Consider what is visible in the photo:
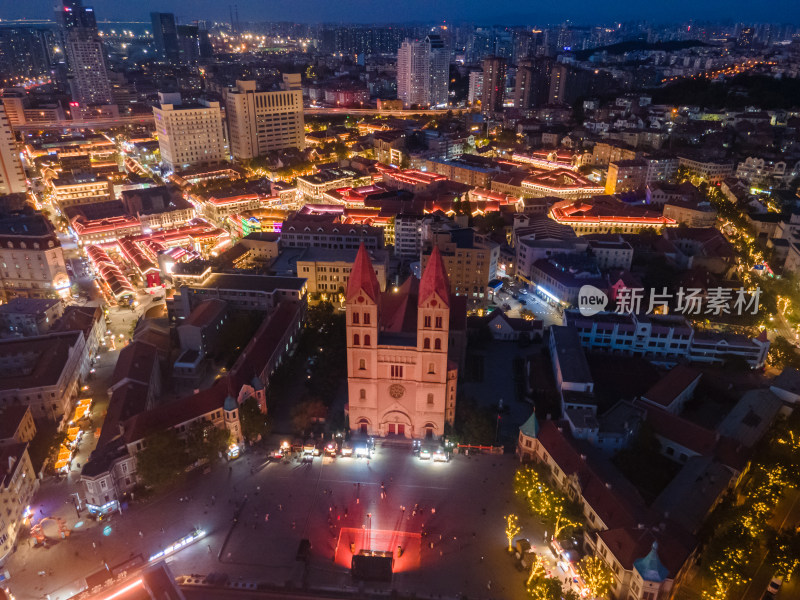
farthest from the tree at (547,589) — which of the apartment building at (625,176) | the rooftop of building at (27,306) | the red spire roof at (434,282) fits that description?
the apartment building at (625,176)

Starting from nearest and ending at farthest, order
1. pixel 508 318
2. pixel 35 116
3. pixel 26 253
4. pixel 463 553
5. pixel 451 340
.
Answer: pixel 463 553 < pixel 451 340 < pixel 508 318 < pixel 26 253 < pixel 35 116

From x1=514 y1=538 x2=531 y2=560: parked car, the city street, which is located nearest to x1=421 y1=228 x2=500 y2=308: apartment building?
the city street

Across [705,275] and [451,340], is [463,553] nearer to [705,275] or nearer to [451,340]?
[451,340]

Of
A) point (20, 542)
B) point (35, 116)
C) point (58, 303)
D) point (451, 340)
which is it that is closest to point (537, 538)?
point (451, 340)

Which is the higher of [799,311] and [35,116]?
[35,116]

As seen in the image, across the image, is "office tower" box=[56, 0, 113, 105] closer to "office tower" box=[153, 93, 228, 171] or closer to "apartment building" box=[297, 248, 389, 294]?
"office tower" box=[153, 93, 228, 171]
